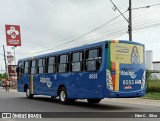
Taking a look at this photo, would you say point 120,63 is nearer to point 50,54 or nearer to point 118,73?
point 118,73

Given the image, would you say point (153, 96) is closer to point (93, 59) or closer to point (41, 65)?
point (41, 65)

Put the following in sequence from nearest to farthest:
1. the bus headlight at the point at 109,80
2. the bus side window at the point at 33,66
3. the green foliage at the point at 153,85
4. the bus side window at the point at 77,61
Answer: the bus headlight at the point at 109,80
the bus side window at the point at 77,61
the bus side window at the point at 33,66
the green foliage at the point at 153,85

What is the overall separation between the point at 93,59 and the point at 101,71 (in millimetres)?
949

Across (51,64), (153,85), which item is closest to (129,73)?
(51,64)

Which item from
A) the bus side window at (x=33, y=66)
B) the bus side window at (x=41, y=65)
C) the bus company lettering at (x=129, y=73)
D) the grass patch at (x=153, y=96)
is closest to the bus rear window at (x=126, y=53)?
the bus company lettering at (x=129, y=73)

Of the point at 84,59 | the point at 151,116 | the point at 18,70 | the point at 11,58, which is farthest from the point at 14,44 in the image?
the point at 151,116

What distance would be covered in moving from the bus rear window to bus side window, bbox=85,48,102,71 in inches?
24.3

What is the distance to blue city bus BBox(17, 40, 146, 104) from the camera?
16.4 meters

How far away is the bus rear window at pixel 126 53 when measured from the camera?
16678 millimetres

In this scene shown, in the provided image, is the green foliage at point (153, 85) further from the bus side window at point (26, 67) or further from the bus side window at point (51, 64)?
the bus side window at point (51, 64)

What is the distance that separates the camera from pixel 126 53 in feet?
55.9

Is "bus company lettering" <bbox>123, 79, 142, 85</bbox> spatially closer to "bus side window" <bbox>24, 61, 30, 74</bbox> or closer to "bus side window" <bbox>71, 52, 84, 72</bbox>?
"bus side window" <bbox>71, 52, 84, 72</bbox>

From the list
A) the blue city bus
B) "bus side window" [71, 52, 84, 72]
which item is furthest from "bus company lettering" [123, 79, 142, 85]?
"bus side window" [71, 52, 84, 72]

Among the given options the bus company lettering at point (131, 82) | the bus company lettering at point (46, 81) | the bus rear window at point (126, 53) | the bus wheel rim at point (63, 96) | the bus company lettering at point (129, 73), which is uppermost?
the bus rear window at point (126, 53)
